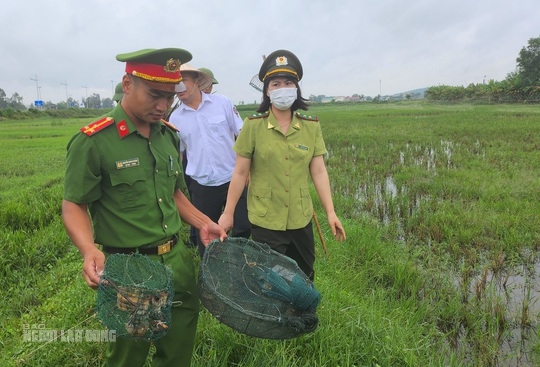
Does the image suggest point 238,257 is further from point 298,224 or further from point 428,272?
point 428,272

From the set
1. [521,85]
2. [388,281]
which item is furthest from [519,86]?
[388,281]

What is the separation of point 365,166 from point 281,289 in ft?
22.0

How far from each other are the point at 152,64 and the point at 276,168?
893mm

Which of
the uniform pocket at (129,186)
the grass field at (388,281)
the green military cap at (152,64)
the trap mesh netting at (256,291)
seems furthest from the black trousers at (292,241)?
the green military cap at (152,64)

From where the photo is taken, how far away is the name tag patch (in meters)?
1.39

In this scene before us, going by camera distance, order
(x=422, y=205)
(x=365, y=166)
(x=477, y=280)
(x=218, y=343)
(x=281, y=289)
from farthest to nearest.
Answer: (x=365, y=166)
(x=422, y=205)
(x=477, y=280)
(x=218, y=343)
(x=281, y=289)

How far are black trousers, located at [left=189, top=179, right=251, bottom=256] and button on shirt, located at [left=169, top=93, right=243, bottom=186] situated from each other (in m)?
0.06

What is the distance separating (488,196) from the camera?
17.0 feet

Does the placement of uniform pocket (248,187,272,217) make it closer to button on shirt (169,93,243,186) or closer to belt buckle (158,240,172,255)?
belt buckle (158,240,172,255)

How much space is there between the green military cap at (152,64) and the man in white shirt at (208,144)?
138 cm

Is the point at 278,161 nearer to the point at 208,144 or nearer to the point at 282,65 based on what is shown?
the point at 282,65

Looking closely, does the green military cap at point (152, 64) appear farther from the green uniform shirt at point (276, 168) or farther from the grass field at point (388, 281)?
the grass field at point (388, 281)

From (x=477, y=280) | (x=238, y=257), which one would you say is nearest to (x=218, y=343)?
(x=238, y=257)

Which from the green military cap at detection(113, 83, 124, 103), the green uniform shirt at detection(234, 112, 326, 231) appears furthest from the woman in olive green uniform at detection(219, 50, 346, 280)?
the green military cap at detection(113, 83, 124, 103)
